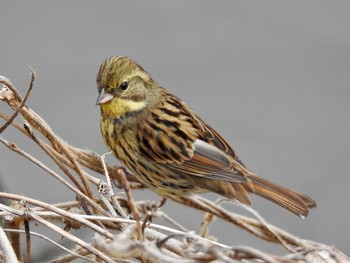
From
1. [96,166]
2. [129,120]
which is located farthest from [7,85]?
[129,120]

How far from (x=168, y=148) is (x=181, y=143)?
0.20ft

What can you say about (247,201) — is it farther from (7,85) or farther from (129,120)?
(7,85)

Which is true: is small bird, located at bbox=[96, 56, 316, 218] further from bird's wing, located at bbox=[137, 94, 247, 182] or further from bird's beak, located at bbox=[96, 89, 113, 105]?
bird's beak, located at bbox=[96, 89, 113, 105]

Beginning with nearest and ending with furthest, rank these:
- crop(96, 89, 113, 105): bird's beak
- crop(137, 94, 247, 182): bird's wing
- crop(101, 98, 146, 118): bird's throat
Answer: crop(96, 89, 113, 105): bird's beak → crop(101, 98, 146, 118): bird's throat → crop(137, 94, 247, 182): bird's wing

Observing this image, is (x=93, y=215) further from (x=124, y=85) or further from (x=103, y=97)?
(x=124, y=85)

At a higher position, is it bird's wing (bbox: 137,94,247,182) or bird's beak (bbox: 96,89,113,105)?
bird's wing (bbox: 137,94,247,182)

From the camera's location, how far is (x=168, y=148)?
3.72 metres

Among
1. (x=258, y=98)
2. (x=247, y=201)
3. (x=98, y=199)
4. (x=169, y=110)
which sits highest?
(x=258, y=98)

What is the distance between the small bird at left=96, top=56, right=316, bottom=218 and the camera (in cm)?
364

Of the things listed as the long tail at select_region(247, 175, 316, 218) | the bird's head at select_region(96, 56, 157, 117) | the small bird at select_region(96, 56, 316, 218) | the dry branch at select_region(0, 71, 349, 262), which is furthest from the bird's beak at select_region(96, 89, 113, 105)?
the long tail at select_region(247, 175, 316, 218)

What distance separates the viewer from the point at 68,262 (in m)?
3.00

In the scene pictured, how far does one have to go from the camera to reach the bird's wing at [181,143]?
3.71m

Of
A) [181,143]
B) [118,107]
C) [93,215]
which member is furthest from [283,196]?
[93,215]

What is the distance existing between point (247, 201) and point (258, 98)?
0.74 metres
